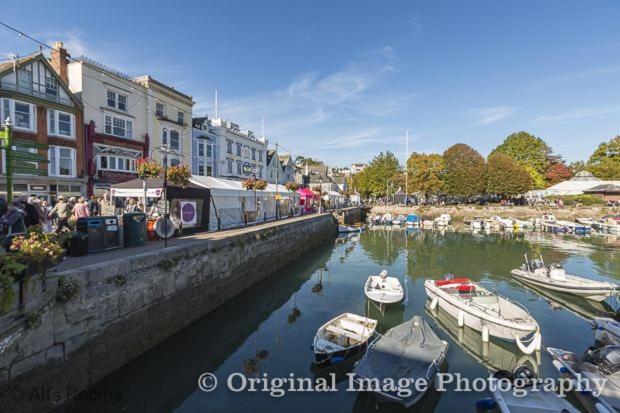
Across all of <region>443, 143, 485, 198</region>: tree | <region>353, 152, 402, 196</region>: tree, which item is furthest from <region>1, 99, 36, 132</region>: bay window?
<region>443, 143, 485, 198</region>: tree

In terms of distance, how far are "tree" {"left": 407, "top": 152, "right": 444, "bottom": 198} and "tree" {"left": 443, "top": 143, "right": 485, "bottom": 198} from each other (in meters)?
2.44

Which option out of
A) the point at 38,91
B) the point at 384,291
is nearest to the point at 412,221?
the point at 384,291

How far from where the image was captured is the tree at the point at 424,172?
69188mm

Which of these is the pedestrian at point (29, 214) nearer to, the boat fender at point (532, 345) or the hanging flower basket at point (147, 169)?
the hanging flower basket at point (147, 169)

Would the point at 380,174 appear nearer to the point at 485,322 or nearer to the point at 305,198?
the point at 305,198

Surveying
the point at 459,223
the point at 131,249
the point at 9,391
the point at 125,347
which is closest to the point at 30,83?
the point at 131,249

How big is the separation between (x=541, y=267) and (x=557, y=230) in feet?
114

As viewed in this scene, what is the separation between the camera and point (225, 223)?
72.8 ft

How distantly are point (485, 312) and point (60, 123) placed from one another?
30.8 meters

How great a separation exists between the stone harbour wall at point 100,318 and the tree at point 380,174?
67498 mm

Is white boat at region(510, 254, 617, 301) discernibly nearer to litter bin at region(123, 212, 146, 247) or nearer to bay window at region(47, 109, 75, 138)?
litter bin at region(123, 212, 146, 247)

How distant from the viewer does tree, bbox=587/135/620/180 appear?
8088cm

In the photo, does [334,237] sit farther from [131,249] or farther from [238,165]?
[131,249]

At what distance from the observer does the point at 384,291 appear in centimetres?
1565
